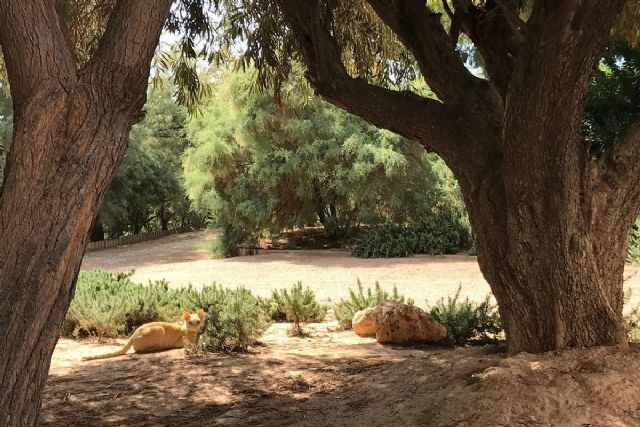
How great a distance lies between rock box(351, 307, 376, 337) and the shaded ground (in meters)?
0.40

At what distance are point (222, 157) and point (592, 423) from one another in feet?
52.3

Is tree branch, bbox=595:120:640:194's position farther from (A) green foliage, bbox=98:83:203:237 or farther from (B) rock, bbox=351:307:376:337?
(A) green foliage, bbox=98:83:203:237

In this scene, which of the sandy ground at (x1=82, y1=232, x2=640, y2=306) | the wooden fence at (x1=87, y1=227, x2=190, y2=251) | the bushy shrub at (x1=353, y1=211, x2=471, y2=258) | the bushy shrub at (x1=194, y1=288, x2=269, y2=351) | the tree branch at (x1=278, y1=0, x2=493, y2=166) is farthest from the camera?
the wooden fence at (x1=87, y1=227, x2=190, y2=251)

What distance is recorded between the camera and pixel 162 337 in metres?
6.52

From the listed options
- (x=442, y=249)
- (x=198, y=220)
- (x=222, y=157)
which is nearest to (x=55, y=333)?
(x=442, y=249)

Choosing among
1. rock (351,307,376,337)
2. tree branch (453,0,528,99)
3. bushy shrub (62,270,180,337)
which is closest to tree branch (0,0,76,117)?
tree branch (453,0,528,99)

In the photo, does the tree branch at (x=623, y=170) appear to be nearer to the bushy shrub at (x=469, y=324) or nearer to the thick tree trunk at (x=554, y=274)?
the thick tree trunk at (x=554, y=274)

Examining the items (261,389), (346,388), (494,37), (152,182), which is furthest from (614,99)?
(152,182)

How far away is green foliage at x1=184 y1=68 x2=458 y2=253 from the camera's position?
1762cm

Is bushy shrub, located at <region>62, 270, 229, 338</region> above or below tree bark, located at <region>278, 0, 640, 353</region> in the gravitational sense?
below

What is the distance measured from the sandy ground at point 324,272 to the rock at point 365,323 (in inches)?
102

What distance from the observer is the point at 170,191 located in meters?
27.6

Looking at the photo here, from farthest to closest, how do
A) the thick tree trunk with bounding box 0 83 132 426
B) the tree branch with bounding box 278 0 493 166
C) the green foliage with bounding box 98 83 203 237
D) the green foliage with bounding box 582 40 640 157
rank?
the green foliage with bounding box 98 83 203 237, the green foliage with bounding box 582 40 640 157, the tree branch with bounding box 278 0 493 166, the thick tree trunk with bounding box 0 83 132 426

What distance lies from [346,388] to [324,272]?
8.86 metres
